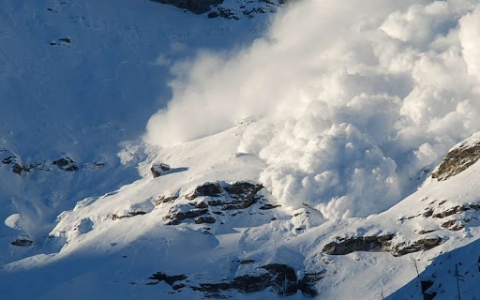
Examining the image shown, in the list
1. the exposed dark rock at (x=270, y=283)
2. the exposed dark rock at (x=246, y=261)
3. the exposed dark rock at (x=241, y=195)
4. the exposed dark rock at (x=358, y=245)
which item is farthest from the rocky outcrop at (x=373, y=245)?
the exposed dark rock at (x=241, y=195)

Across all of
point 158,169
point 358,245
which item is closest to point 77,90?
point 158,169

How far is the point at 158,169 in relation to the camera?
14638cm

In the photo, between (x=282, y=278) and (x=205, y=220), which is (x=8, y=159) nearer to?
(x=205, y=220)

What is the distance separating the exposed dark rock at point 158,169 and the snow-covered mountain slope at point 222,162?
28 centimetres

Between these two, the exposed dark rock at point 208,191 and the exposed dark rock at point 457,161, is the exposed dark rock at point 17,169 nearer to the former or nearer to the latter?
the exposed dark rock at point 208,191

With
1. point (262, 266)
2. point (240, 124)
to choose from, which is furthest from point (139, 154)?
point (262, 266)

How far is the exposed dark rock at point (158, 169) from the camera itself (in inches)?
5753

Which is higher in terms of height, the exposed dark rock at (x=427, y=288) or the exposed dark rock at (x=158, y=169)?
the exposed dark rock at (x=427, y=288)

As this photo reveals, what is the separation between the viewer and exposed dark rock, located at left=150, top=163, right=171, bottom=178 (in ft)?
479

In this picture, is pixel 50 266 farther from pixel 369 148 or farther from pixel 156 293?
pixel 369 148

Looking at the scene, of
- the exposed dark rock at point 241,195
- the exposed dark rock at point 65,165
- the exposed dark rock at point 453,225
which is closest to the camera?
the exposed dark rock at point 453,225

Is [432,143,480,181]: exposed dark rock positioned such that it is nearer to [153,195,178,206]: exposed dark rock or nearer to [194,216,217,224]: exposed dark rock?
[194,216,217,224]: exposed dark rock

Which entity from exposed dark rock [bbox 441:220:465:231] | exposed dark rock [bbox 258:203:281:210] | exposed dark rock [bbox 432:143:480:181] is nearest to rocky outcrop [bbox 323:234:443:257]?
exposed dark rock [bbox 441:220:465:231]

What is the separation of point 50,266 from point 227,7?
209 feet
